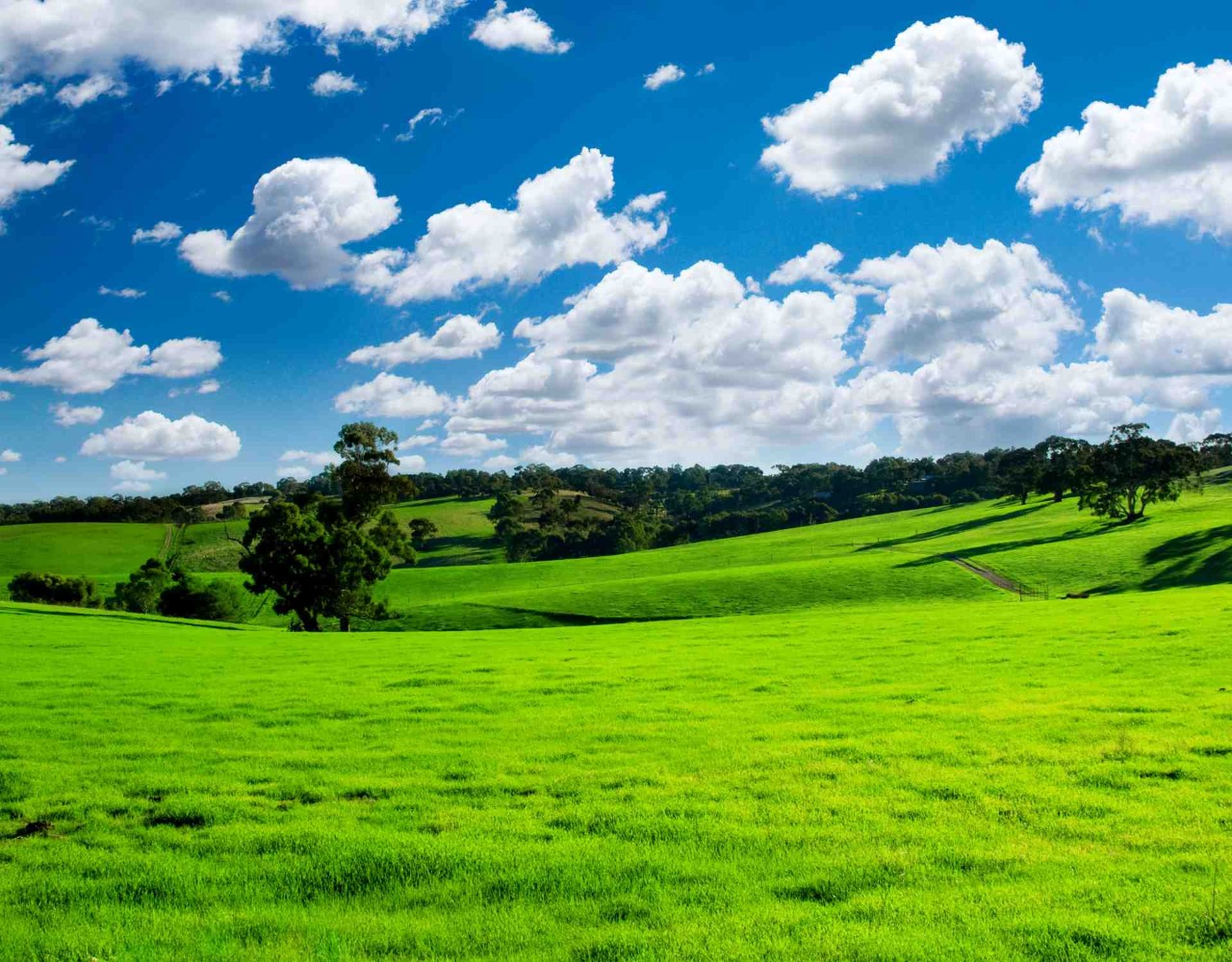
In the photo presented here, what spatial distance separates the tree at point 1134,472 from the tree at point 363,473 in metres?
84.9

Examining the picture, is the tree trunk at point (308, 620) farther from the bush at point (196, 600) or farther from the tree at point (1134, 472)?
the tree at point (1134, 472)

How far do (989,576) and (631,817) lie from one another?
7508 cm

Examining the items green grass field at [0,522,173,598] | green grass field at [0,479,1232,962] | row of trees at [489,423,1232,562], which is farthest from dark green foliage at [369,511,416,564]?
row of trees at [489,423,1232,562]

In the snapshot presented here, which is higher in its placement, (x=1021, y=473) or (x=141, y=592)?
(x=1021, y=473)

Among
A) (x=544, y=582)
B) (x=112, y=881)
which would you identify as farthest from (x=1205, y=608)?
(x=544, y=582)

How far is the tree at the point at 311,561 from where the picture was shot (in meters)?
59.2

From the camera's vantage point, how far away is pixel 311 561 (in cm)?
5953

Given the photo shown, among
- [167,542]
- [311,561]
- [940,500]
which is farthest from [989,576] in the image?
[167,542]

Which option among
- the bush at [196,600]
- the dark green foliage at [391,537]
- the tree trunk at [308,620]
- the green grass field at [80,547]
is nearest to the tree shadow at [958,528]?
the dark green foliage at [391,537]

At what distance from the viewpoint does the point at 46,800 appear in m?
11.7

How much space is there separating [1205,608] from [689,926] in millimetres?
36533

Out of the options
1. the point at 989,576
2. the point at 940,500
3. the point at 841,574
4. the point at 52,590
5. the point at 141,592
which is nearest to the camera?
the point at 989,576

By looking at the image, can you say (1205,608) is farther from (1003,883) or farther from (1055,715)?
(1003,883)

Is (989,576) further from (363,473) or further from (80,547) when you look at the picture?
(80,547)
